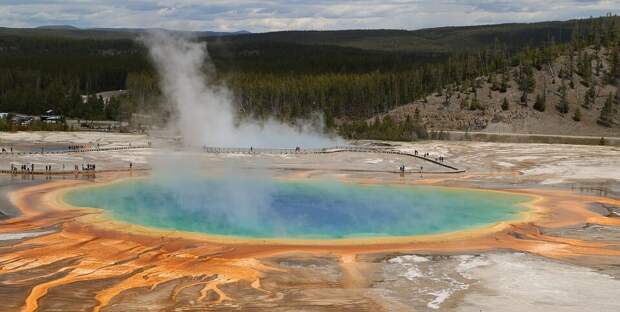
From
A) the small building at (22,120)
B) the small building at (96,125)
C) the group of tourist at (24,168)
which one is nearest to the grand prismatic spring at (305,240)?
the group of tourist at (24,168)

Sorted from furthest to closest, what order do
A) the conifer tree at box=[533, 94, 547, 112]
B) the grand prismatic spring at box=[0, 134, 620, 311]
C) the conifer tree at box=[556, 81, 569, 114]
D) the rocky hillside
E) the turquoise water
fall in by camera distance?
1. the conifer tree at box=[533, 94, 547, 112]
2. the conifer tree at box=[556, 81, 569, 114]
3. the rocky hillside
4. the turquoise water
5. the grand prismatic spring at box=[0, 134, 620, 311]

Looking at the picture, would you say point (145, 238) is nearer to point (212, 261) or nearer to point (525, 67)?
point (212, 261)

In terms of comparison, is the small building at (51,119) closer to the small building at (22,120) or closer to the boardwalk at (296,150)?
the small building at (22,120)

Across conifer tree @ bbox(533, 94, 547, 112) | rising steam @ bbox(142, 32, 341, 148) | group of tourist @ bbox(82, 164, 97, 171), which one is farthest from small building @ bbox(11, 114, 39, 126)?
conifer tree @ bbox(533, 94, 547, 112)

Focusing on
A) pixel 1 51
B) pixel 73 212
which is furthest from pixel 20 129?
pixel 1 51

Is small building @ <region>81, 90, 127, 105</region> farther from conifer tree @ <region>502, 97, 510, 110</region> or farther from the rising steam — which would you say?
conifer tree @ <region>502, 97, 510, 110</region>

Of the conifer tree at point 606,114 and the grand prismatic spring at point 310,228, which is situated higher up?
the conifer tree at point 606,114
